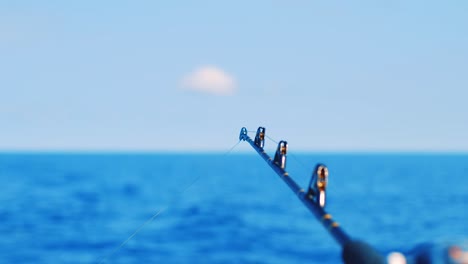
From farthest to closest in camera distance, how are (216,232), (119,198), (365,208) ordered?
(119,198) < (365,208) < (216,232)

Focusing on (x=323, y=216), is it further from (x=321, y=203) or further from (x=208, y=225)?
(x=208, y=225)

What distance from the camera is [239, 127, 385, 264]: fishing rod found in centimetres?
363

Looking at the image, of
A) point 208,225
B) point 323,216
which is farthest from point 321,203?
point 208,225

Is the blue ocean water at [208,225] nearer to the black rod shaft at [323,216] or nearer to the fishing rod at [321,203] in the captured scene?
the fishing rod at [321,203]

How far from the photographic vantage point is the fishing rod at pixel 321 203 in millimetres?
3634

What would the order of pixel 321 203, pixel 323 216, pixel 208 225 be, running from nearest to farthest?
pixel 323 216 → pixel 321 203 → pixel 208 225

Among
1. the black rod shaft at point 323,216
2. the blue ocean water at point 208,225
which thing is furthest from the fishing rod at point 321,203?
the blue ocean water at point 208,225

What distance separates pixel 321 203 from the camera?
4.98m

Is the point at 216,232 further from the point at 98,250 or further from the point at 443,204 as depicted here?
the point at 443,204

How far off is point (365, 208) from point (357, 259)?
2038 inches

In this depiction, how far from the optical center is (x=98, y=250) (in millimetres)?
33250

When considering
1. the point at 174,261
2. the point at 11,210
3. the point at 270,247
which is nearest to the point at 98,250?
the point at 174,261

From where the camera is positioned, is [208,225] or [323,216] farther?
[208,225]

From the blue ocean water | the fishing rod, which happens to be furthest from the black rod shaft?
the blue ocean water
